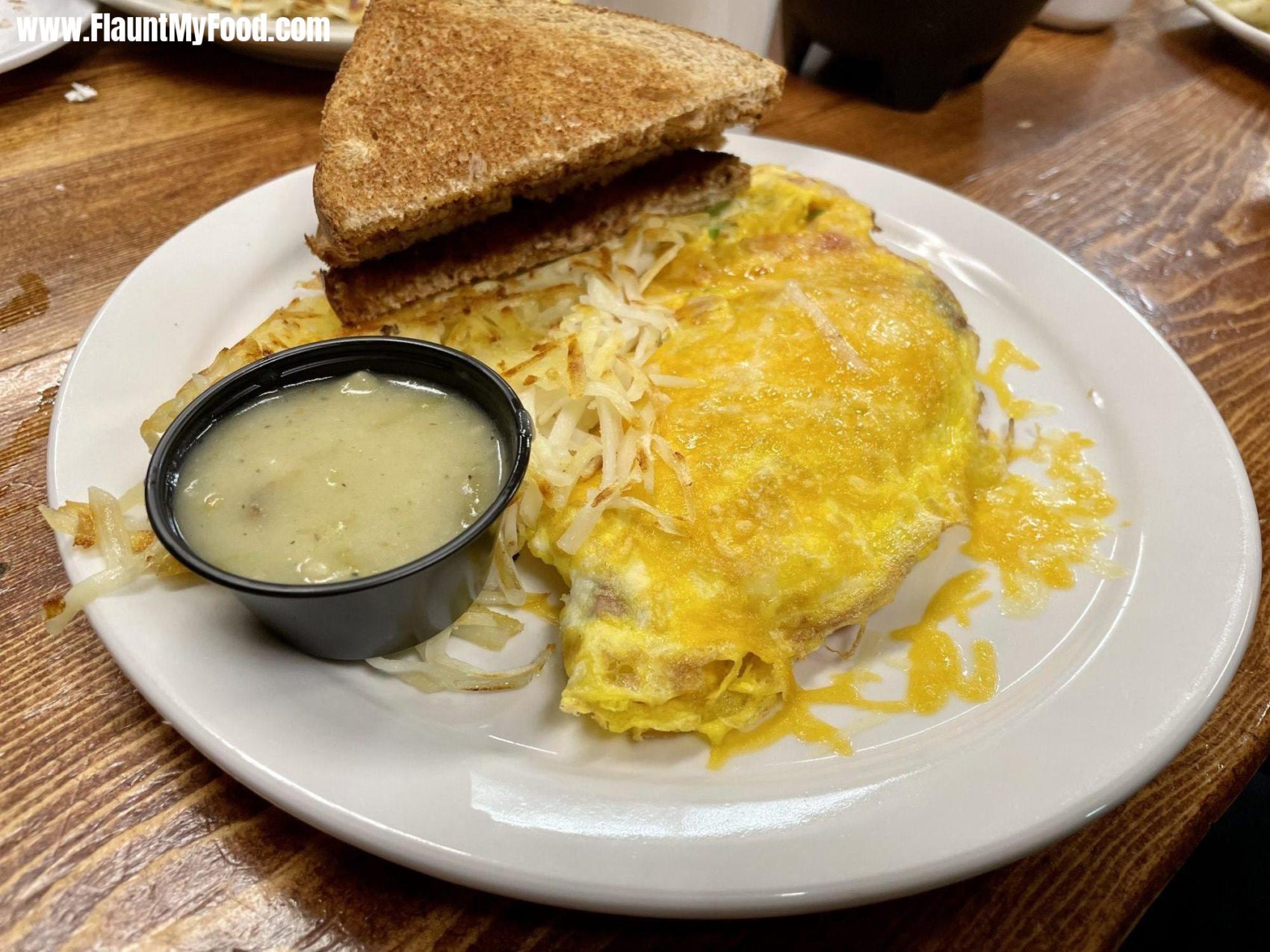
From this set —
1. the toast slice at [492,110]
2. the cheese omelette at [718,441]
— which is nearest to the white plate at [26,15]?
the toast slice at [492,110]

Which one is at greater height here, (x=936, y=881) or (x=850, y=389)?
(x=850, y=389)

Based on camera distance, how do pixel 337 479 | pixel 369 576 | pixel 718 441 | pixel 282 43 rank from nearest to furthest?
pixel 369 576
pixel 337 479
pixel 718 441
pixel 282 43

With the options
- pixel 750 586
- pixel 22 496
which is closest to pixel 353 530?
pixel 750 586

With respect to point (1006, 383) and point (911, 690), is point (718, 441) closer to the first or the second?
point (911, 690)

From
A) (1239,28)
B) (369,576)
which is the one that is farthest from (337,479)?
(1239,28)

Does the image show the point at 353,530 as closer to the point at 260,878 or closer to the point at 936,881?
the point at 260,878

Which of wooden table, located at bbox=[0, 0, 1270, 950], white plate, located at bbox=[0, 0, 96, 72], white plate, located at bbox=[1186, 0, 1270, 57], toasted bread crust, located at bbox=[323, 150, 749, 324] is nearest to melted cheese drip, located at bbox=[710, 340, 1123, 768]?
wooden table, located at bbox=[0, 0, 1270, 950]
